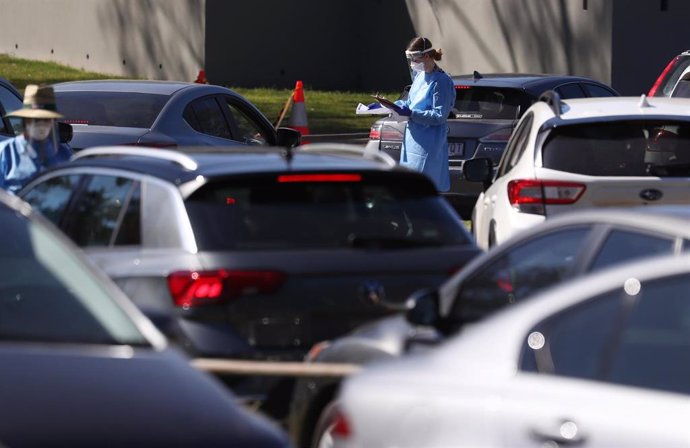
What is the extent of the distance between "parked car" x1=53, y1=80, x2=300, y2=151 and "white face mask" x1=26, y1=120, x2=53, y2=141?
3252 mm

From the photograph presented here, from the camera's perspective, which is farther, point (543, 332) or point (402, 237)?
point (402, 237)

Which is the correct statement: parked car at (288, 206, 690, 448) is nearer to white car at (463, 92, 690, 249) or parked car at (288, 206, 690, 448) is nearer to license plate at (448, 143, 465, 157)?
white car at (463, 92, 690, 249)

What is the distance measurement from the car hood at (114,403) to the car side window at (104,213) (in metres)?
2.65

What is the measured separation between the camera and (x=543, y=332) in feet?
15.2

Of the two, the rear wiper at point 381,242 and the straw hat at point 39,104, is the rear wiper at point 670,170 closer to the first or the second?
the rear wiper at point 381,242

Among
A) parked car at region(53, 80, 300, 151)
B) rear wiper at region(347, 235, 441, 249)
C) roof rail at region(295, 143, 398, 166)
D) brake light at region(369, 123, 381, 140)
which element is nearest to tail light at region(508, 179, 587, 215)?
roof rail at region(295, 143, 398, 166)

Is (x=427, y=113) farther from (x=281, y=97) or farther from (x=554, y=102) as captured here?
(x=281, y=97)

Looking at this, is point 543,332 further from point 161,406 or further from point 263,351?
point 263,351

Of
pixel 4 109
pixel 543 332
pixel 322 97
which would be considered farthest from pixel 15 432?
pixel 322 97

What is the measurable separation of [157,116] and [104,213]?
6.07m

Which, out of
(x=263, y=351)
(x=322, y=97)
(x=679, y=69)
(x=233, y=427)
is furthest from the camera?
(x=322, y=97)

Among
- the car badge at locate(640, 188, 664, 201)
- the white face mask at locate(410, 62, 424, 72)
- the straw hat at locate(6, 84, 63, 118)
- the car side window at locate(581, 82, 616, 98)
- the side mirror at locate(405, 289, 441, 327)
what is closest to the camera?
the side mirror at locate(405, 289, 441, 327)

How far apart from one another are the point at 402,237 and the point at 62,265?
2.00 metres

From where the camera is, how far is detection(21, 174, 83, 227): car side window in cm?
823
